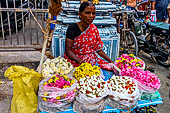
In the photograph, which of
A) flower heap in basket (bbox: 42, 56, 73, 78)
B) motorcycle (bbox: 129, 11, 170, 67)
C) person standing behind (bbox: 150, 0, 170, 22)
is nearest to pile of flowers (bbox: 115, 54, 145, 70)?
flower heap in basket (bbox: 42, 56, 73, 78)

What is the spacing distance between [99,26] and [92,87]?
1731 mm

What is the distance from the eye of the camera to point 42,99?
167 centimetres

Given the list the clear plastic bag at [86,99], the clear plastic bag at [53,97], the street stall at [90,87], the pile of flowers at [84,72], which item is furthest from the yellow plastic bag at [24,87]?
the clear plastic bag at [86,99]

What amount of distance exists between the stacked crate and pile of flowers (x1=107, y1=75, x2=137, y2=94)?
132cm

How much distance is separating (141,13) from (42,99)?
5.05 m

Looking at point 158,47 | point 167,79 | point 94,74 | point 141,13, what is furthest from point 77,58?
point 141,13

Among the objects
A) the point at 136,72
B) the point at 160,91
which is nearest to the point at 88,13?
the point at 136,72

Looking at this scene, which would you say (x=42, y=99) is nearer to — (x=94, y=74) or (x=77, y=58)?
(x=94, y=74)

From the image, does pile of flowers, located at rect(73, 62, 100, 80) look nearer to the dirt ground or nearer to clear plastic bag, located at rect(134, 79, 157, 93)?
clear plastic bag, located at rect(134, 79, 157, 93)

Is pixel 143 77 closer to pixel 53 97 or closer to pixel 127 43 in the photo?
pixel 53 97

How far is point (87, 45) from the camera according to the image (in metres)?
2.41

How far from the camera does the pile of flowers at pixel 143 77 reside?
6.17 ft

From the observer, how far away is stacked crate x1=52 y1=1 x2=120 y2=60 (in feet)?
9.81

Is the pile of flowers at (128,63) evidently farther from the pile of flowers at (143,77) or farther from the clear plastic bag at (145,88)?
the clear plastic bag at (145,88)
